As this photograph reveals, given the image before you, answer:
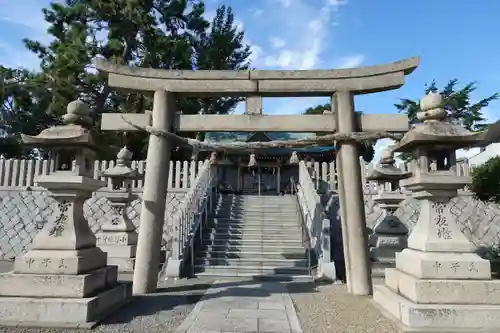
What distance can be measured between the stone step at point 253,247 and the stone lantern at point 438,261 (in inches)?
173

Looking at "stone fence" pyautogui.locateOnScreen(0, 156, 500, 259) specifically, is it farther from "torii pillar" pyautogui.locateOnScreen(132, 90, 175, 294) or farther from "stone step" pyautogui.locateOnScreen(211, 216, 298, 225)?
"torii pillar" pyautogui.locateOnScreen(132, 90, 175, 294)

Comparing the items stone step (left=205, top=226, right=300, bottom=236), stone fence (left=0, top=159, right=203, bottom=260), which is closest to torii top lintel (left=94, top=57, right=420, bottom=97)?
stone step (left=205, top=226, right=300, bottom=236)

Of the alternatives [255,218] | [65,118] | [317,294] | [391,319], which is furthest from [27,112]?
[391,319]

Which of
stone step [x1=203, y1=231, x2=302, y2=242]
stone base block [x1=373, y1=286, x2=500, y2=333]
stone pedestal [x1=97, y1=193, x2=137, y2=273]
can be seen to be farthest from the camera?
stone step [x1=203, y1=231, x2=302, y2=242]

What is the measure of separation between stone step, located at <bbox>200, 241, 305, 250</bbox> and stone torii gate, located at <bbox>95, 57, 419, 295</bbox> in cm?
342

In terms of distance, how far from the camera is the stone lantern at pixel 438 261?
13.9 ft

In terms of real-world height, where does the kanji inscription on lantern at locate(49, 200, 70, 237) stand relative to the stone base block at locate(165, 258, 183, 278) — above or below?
above

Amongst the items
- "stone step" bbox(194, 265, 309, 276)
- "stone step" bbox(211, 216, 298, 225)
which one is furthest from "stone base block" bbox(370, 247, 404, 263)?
"stone step" bbox(211, 216, 298, 225)

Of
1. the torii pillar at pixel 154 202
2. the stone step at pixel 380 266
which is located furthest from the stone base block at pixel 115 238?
the stone step at pixel 380 266

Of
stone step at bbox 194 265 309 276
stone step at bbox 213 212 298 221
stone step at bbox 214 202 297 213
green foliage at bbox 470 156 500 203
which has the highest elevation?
green foliage at bbox 470 156 500 203

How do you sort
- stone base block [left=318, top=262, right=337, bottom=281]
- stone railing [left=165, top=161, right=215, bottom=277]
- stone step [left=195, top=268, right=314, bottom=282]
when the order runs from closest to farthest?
stone base block [left=318, top=262, right=337, bottom=281] < stone step [left=195, top=268, right=314, bottom=282] < stone railing [left=165, top=161, right=215, bottom=277]

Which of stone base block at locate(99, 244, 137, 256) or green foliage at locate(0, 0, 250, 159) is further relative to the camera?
green foliage at locate(0, 0, 250, 159)

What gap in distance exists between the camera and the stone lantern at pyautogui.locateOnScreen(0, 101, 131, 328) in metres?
4.45

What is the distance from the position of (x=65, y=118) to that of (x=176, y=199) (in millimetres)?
8833
